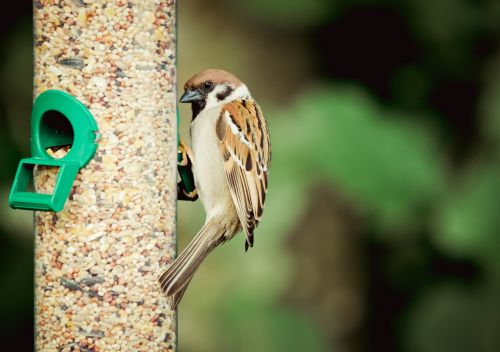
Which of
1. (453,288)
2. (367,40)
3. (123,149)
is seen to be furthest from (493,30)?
(123,149)

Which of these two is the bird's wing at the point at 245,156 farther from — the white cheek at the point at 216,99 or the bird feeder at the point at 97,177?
the bird feeder at the point at 97,177

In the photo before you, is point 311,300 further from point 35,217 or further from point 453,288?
point 35,217

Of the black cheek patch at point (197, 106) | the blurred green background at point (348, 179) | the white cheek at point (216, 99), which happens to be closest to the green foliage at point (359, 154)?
the blurred green background at point (348, 179)

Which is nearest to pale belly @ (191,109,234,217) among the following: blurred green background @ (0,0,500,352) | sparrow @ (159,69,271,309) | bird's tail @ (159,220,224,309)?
sparrow @ (159,69,271,309)

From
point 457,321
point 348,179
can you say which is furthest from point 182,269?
point 457,321

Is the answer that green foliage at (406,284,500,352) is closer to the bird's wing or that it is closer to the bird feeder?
the bird's wing

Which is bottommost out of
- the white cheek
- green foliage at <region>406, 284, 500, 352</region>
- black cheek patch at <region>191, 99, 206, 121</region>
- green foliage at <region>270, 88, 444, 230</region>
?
green foliage at <region>406, 284, 500, 352</region>
